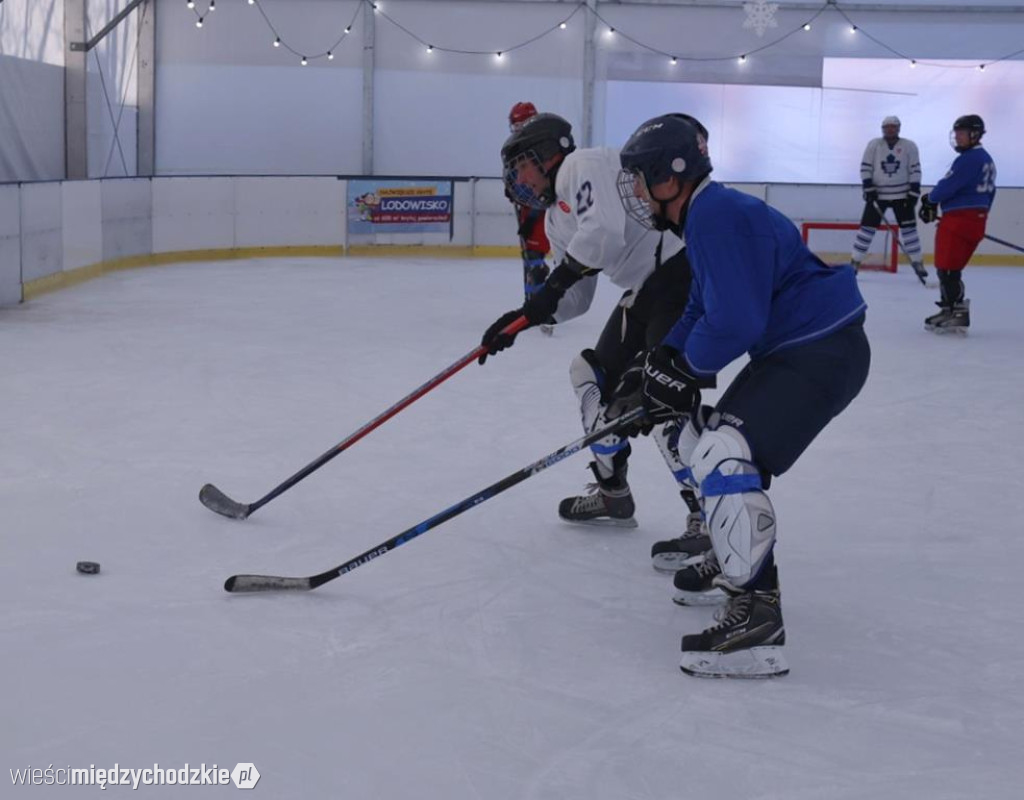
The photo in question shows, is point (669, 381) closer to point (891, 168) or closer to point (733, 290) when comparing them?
point (733, 290)

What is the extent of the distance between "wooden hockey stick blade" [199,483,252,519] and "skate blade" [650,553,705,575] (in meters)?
1.13

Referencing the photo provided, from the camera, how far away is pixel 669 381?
2.46 metres

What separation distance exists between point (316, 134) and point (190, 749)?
41.7ft

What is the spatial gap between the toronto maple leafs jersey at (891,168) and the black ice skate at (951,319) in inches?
116

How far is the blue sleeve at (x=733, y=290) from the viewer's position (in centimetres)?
233

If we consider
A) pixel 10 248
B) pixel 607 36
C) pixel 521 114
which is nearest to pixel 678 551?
pixel 521 114

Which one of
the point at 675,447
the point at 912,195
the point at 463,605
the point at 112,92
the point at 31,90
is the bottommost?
the point at 463,605

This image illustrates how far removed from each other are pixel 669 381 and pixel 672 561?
82 cm

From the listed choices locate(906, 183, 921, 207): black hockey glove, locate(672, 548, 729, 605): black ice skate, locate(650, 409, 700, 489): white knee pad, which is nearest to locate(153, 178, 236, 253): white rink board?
locate(906, 183, 921, 207): black hockey glove

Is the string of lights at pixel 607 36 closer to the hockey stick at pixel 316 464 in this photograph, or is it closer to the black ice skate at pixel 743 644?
the hockey stick at pixel 316 464

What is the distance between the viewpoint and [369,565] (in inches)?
123

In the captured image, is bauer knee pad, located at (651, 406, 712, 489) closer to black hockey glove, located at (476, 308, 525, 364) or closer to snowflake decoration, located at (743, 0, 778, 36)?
black hockey glove, located at (476, 308, 525, 364)

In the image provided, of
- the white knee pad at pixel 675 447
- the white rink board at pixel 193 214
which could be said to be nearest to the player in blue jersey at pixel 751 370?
the white knee pad at pixel 675 447

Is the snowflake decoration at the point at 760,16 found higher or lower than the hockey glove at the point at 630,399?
higher
